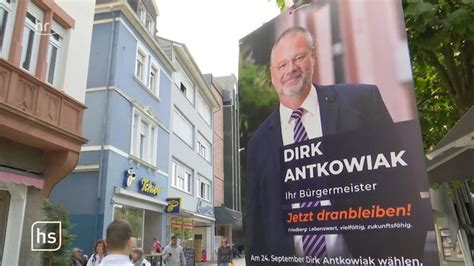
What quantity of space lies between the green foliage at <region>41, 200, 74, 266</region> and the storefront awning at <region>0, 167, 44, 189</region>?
53cm

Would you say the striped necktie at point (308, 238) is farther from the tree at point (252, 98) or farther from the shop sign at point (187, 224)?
the shop sign at point (187, 224)

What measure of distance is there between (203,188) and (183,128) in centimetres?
650

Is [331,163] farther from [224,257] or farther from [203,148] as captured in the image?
[203,148]

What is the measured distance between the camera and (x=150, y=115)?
20391 mm

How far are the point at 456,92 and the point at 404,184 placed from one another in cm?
328

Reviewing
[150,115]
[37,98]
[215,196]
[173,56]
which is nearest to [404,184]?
[37,98]

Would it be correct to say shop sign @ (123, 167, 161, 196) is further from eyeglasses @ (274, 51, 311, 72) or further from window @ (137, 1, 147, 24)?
eyeglasses @ (274, 51, 311, 72)

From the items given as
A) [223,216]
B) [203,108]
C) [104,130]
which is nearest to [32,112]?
[104,130]

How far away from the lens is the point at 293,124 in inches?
101

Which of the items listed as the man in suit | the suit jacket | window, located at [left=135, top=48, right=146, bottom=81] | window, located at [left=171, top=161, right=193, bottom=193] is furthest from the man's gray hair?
window, located at [left=171, top=161, right=193, bottom=193]

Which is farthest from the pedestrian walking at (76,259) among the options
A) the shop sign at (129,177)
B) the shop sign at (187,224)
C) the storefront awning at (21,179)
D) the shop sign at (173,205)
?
the shop sign at (187,224)

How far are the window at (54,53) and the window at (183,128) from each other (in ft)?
41.7

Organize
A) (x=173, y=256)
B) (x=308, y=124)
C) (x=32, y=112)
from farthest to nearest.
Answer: (x=173, y=256)
(x=32, y=112)
(x=308, y=124)

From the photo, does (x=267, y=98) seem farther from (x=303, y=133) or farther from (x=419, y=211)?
(x=419, y=211)
